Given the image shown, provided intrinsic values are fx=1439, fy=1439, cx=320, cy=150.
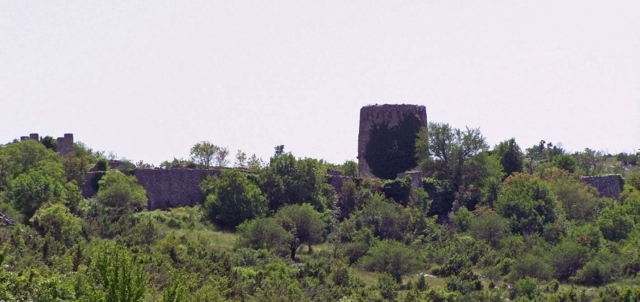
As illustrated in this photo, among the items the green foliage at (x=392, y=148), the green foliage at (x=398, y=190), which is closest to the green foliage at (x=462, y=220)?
the green foliage at (x=398, y=190)

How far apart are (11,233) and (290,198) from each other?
57.6ft

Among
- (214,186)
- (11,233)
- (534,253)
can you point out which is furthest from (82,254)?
(534,253)

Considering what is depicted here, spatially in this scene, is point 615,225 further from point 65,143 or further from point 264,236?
point 65,143

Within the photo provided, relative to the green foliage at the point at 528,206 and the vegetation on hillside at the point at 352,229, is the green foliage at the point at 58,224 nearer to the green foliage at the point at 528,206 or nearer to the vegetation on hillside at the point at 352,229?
the vegetation on hillside at the point at 352,229

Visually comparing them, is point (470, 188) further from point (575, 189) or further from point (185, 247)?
point (185, 247)

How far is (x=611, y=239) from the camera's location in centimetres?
6850

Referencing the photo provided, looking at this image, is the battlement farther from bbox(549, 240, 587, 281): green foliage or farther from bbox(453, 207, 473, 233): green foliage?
bbox(549, 240, 587, 281): green foliage

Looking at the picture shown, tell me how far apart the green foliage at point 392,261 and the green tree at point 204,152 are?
73.5 ft

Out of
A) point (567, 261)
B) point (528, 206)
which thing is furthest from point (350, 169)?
point (567, 261)

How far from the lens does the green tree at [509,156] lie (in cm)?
7800

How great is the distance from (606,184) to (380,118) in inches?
497

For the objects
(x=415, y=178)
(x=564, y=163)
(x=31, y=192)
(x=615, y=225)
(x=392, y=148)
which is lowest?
(x=615, y=225)

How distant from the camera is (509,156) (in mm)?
78312

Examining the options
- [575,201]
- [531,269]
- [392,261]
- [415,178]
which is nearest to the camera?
[392,261]
